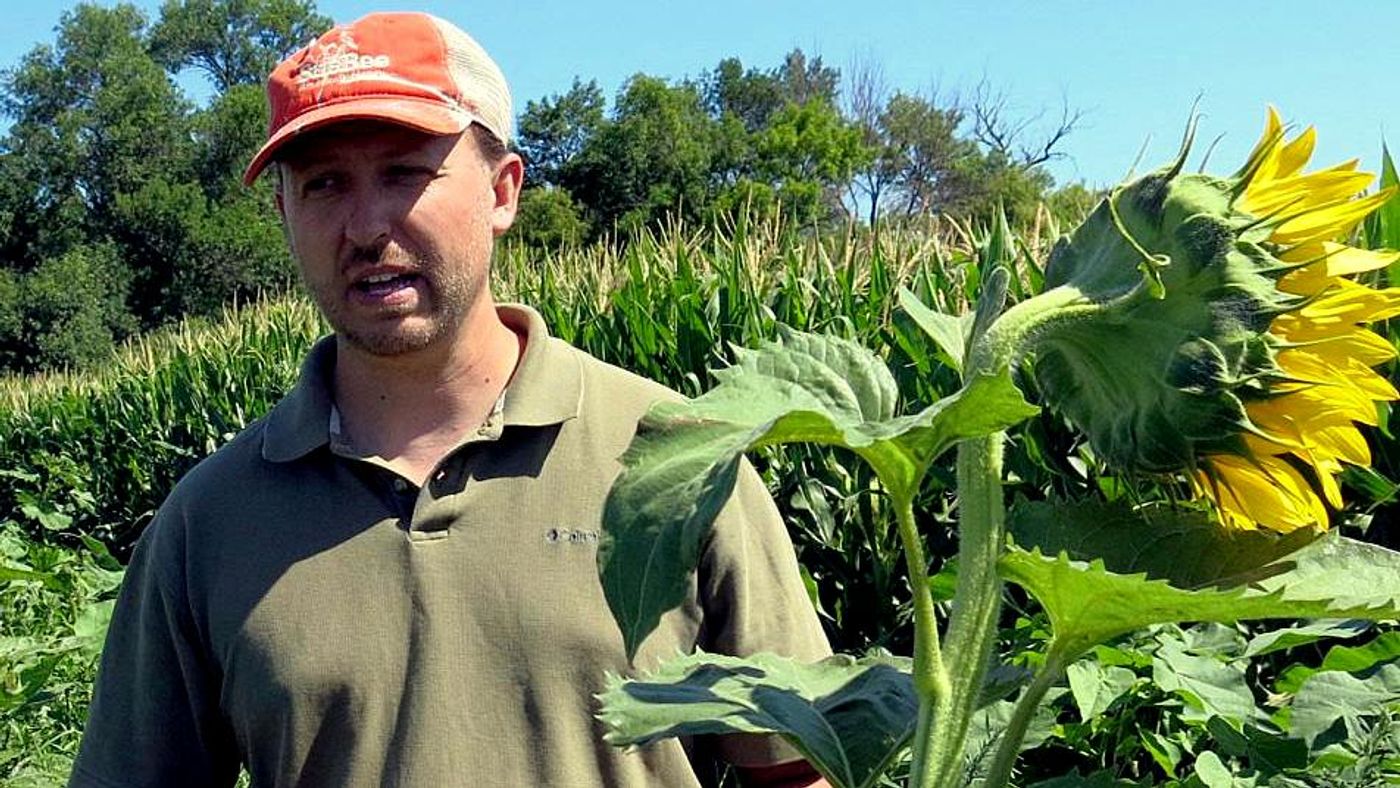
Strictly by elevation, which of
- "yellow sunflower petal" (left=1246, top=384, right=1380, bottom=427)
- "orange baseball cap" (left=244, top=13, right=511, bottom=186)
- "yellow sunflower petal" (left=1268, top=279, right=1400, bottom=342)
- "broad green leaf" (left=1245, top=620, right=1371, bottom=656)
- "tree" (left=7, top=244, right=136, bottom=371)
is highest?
"tree" (left=7, top=244, right=136, bottom=371)

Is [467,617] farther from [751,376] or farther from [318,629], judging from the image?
[751,376]

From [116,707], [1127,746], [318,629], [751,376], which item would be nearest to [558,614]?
[318,629]

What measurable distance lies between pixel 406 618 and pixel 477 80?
→ 819 mm

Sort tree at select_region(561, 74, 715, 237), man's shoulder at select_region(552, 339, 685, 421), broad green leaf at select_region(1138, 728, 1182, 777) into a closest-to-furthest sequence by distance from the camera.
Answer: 1. broad green leaf at select_region(1138, 728, 1182, 777)
2. man's shoulder at select_region(552, 339, 685, 421)
3. tree at select_region(561, 74, 715, 237)

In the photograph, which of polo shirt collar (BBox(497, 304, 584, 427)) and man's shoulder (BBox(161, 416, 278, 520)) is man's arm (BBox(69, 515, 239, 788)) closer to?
man's shoulder (BBox(161, 416, 278, 520))

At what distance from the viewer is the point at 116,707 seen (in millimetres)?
2371

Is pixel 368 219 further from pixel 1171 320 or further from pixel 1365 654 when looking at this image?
pixel 1171 320

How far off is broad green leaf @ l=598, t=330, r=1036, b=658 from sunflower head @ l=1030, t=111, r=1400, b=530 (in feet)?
0.31

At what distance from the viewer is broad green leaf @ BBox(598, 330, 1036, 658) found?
2.37 feet

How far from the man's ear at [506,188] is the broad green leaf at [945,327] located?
64.9 inches

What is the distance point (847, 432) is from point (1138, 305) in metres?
0.18

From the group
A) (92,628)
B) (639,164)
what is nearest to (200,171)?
(639,164)

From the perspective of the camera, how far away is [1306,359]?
85 centimetres

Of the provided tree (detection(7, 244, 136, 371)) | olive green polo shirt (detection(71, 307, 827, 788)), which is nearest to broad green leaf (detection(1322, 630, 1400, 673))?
olive green polo shirt (detection(71, 307, 827, 788))
